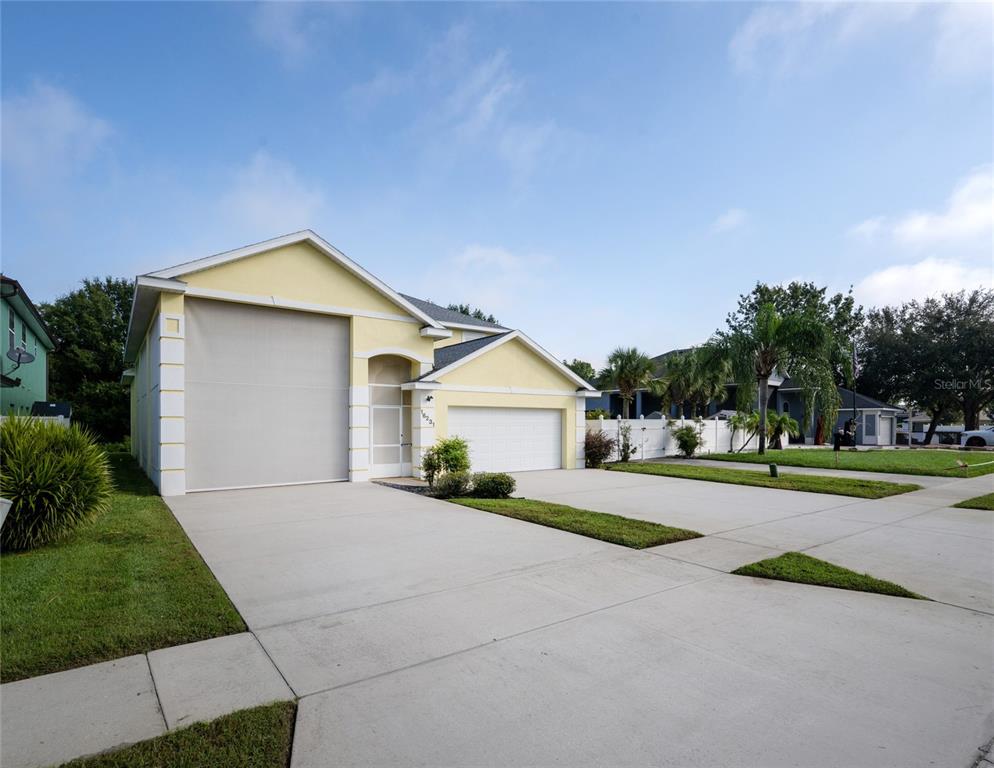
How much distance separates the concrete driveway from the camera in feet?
9.70

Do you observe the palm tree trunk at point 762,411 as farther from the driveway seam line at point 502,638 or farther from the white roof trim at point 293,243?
the driveway seam line at point 502,638

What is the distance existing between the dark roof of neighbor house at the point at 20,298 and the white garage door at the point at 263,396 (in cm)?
817

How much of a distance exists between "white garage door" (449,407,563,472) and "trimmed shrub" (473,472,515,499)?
3953 millimetres

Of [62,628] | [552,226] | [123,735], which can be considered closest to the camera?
[123,735]

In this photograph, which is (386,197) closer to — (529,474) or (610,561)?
(529,474)

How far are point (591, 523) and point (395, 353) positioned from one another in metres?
8.32

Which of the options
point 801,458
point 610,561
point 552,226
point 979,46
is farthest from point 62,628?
point 801,458

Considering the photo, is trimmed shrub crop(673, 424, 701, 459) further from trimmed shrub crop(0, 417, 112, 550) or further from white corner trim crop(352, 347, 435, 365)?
trimmed shrub crop(0, 417, 112, 550)

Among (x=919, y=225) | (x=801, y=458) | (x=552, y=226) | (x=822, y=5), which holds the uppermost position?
(x=822, y=5)

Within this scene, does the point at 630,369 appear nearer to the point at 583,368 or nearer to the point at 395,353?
the point at 395,353

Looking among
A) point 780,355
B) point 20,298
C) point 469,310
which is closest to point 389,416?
point 20,298

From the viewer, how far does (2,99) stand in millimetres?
8602

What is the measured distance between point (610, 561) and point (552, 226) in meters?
14.1

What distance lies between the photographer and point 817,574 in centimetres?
607
